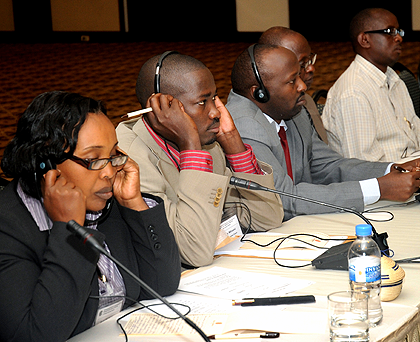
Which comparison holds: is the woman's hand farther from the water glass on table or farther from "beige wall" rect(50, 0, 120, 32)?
"beige wall" rect(50, 0, 120, 32)

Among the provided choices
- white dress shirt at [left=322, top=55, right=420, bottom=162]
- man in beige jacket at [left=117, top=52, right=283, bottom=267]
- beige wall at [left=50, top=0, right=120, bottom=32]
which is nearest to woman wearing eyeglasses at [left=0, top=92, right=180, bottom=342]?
man in beige jacket at [left=117, top=52, right=283, bottom=267]

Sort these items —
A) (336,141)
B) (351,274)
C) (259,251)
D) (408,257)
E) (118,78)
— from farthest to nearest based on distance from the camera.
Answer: (118,78) < (336,141) < (259,251) < (408,257) < (351,274)

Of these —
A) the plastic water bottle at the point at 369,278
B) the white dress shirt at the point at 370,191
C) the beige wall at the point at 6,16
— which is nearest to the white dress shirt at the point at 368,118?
the white dress shirt at the point at 370,191

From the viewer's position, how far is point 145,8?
10.2 meters

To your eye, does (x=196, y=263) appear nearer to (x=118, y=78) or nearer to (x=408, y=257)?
(x=408, y=257)

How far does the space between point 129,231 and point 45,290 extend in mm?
378

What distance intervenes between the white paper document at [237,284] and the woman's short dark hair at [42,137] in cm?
51

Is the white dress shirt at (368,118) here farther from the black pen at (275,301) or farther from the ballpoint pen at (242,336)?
the ballpoint pen at (242,336)

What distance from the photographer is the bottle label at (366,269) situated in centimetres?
126

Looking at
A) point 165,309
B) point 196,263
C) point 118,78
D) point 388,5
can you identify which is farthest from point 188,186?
point 388,5

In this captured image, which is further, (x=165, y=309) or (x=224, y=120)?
(x=224, y=120)

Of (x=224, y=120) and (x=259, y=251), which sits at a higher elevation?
(x=224, y=120)

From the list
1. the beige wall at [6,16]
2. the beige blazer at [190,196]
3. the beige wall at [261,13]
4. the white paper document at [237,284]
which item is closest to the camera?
the white paper document at [237,284]

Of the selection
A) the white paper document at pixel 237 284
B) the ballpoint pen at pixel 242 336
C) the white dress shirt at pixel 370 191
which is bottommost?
the white dress shirt at pixel 370 191
